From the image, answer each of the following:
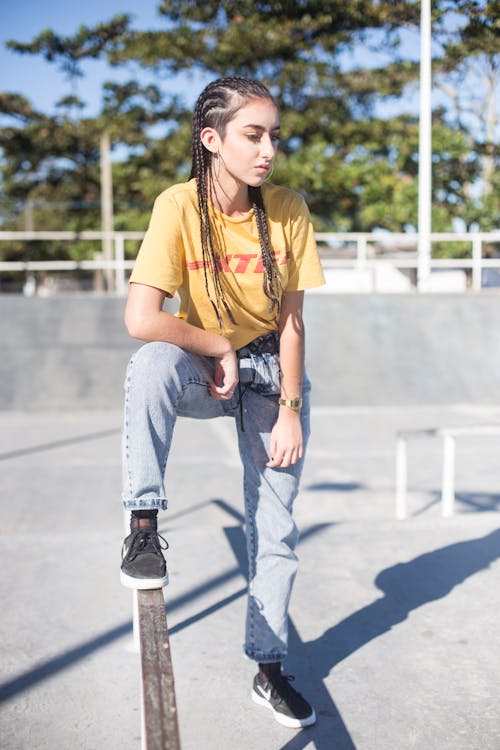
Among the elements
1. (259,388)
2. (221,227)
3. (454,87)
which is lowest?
(259,388)

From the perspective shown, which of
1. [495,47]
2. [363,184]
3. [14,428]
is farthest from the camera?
[363,184]

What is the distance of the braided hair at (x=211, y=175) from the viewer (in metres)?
2.37

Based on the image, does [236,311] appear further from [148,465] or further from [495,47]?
[495,47]

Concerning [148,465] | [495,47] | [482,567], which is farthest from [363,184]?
[148,465]

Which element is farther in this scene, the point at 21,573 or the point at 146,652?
the point at 21,573

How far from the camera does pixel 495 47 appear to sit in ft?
40.9

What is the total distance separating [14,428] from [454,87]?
18129 mm

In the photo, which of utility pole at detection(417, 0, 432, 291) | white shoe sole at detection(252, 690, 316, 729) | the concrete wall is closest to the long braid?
white shoe sole at detection(252, 690, 316, 729)

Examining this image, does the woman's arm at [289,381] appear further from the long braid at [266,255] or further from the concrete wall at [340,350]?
the concrete wall at [340,350]

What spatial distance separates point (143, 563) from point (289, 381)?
0.72 meters

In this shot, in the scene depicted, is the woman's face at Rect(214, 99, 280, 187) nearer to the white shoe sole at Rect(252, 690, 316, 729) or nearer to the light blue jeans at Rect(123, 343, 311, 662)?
the light blue jeans at Rect(123, 343, 311, 662)

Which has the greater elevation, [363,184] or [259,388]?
[363,184]

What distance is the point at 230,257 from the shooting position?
2.45 metres

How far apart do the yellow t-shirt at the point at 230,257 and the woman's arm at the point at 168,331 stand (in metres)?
0.04
